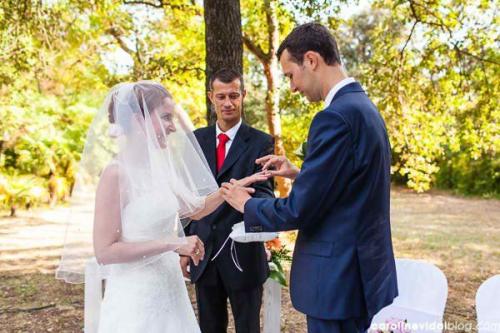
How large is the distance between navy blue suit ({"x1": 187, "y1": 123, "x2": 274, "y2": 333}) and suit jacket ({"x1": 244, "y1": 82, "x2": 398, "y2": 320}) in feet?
3.00

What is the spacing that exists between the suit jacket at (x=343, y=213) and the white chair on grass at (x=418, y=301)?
0.70 m

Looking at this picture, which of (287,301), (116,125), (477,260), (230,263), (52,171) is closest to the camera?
(116,125)

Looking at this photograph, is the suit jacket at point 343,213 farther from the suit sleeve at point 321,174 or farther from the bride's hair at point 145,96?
the bride's hair at point 145,96

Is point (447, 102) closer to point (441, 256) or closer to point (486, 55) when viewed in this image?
point (486, 55)

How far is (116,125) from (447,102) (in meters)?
6.17

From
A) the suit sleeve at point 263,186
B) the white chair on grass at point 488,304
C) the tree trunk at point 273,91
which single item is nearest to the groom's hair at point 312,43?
the suit sleeve at point 263,186

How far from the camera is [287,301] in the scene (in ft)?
17.5

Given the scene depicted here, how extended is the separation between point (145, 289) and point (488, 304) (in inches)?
68.0

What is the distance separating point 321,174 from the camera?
1.83m

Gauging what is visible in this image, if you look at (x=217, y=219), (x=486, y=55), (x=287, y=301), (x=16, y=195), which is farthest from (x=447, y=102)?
(x=16, y=195)

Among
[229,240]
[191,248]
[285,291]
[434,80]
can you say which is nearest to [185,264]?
[229,240]

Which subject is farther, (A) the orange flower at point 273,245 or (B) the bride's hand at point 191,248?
(A) the orange flower at point 273,245

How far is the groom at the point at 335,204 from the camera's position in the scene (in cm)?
185

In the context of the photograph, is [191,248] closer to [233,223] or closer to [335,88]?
[233,223]
